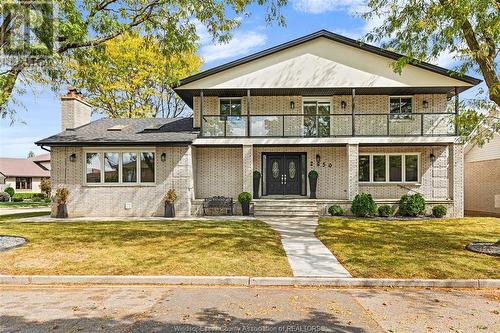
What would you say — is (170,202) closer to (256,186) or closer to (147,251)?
(256,186)

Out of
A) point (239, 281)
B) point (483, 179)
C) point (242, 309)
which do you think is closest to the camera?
point (242, 309)

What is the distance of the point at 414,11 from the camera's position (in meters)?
10.6

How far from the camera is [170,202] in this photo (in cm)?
1579

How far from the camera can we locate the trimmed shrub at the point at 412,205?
1570 centimetres

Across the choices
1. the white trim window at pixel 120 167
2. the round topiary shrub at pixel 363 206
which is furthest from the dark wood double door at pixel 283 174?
the white trim window at pixel 120 167

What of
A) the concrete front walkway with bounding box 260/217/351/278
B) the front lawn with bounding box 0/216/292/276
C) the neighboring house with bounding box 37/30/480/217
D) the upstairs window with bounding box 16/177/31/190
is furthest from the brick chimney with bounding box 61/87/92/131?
the upstairs window with bounding box 16/177/31/190

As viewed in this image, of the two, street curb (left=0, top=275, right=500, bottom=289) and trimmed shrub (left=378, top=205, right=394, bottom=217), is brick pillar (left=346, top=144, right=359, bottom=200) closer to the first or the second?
trimmed shrub (left=378, top=205, right=394, bottom=217)

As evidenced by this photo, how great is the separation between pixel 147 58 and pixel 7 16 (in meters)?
19.6

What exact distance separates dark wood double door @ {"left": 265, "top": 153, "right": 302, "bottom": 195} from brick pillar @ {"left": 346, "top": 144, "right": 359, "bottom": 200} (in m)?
2.74

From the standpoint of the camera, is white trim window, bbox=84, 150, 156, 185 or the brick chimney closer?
white trim window, bbox=84, 150, 156, 185

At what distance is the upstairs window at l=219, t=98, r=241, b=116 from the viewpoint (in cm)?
1862

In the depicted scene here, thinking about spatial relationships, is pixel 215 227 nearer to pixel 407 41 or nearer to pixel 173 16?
pixel 173 16

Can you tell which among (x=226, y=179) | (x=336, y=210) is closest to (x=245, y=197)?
(x=226, y=179)

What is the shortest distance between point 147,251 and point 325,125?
1168 cm
